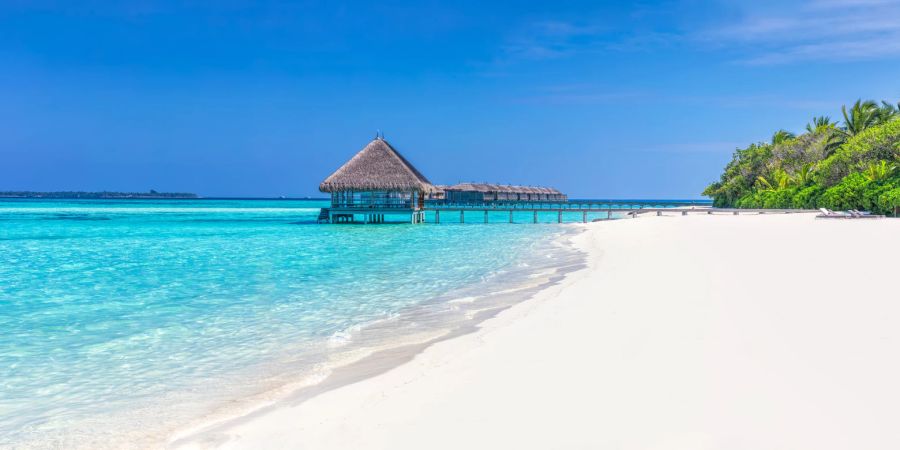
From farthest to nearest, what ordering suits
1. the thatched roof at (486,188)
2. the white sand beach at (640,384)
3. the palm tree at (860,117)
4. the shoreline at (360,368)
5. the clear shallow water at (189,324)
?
1. the thatched roof at (486,188)
2. the palm tree at (860,117)
3. the clear shallow water at (189,324)
4. the shoreline at (360,368)
5. the white sand beach at (640,384)

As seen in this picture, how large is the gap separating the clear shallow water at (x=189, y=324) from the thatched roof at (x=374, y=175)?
18.2 meters

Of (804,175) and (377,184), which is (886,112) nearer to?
(804,175)

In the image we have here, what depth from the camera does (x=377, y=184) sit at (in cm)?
3594

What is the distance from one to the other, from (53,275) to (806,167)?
37.0 m

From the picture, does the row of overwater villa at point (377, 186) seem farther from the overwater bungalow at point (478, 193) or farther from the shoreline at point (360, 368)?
the shoreline at point (360, 368)

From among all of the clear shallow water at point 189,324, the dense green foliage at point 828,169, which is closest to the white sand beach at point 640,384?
the clear shallow water at point 189,324

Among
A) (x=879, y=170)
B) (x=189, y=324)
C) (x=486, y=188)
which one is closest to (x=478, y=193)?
(x=486, y=188)

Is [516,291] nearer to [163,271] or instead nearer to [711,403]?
[711,403]

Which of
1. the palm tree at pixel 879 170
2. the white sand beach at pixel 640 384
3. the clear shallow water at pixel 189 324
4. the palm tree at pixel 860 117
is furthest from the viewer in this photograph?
the palm tree at pixel 860 117

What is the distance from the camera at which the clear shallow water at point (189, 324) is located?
4.49 m

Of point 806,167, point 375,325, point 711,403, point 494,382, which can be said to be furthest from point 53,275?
point 806,167

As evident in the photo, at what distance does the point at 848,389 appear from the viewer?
3646 millimetres

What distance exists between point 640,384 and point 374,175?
32.8m

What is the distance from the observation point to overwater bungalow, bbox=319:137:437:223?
118 feet
